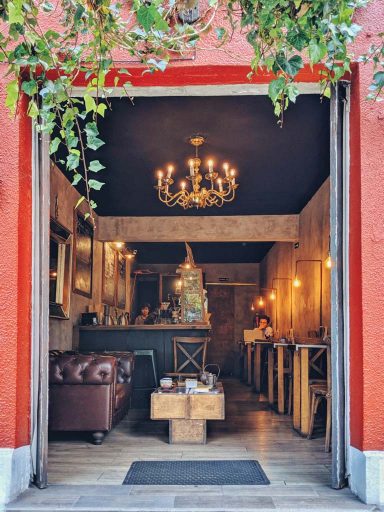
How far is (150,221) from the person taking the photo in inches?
416

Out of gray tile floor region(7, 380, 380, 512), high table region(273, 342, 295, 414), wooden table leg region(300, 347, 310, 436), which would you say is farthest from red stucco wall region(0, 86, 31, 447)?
high table region(273, 342, 295, 414)

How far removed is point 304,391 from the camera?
6.14m

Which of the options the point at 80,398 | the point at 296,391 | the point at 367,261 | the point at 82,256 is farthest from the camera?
the point at 82,256

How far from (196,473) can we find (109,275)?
274 inches

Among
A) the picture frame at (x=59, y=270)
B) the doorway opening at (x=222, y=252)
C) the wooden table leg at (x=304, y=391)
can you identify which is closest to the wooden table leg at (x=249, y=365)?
the doorway opening at (x=222, y=252)

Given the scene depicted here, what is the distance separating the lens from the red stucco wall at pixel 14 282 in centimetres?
401

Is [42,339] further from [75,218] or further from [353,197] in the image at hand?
[75,218]

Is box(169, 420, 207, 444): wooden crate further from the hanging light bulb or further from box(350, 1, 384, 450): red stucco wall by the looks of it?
the hanging light bulb

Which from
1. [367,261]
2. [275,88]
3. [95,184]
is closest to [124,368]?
[367,261]

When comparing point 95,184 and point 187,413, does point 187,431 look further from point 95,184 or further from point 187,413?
point 95,184

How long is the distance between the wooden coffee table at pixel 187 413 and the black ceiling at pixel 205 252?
733cm

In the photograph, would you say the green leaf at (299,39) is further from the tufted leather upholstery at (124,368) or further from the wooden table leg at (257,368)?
the wooden table leg at (257,368)

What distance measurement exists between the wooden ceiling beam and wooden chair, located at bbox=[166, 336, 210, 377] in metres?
2.43

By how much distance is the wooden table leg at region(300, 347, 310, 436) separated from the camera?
6098mm
